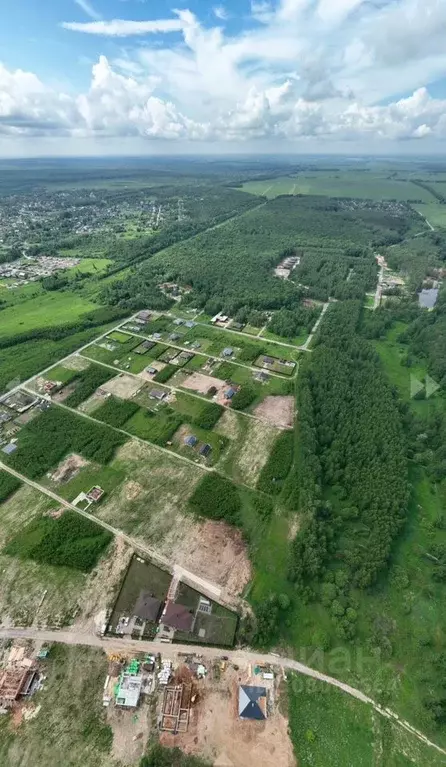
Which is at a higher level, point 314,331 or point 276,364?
point 314,331

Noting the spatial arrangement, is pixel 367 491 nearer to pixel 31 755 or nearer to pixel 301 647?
pixel 301 647

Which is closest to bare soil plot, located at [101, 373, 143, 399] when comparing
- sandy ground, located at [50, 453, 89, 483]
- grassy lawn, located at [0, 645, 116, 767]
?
sandy ground, located at [50, 453, 89, 483]

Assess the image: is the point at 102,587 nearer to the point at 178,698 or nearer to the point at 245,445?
the point at 178,698

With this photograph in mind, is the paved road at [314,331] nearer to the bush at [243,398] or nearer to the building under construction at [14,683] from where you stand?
the bush at [243,398]

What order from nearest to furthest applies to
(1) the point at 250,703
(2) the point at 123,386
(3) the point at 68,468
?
1. (1) the point at 250,703
2. (3) the point at 68,468
3. (2) the point at 123,386

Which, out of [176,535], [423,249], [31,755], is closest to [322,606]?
[176,535]

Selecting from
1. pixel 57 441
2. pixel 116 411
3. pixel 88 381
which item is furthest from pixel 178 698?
pixel 88 381
